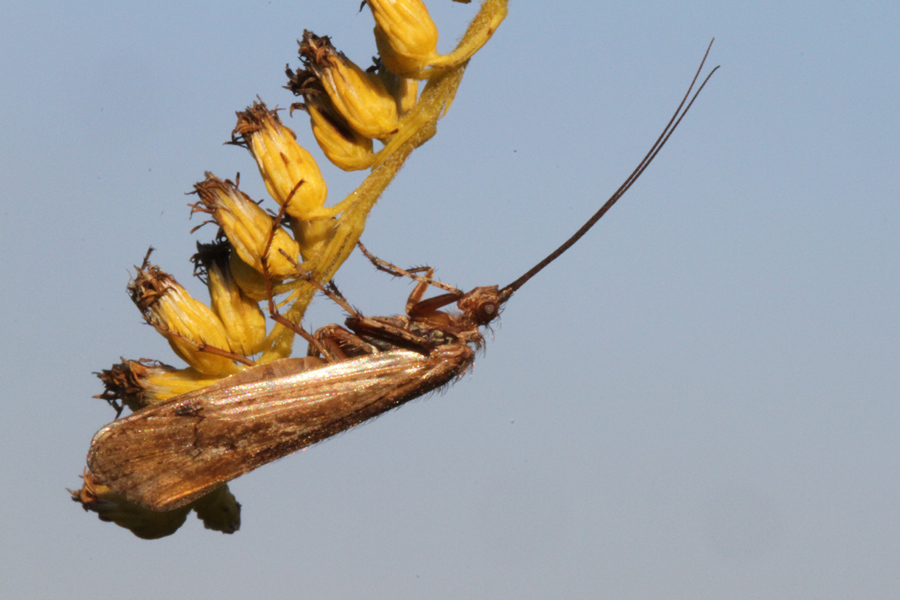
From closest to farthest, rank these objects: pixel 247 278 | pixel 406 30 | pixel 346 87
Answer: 1. pixel 406 30
2. pixel 346 87
3. pixel 247 278

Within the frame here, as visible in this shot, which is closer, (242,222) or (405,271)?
(242,222)

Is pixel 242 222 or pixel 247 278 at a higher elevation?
pixel 242 222

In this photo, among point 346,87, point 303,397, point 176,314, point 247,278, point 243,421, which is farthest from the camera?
point 303,397

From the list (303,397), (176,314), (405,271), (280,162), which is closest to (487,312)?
(405,271)

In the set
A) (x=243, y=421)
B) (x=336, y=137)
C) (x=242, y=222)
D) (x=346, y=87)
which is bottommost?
(x=243, y=421)

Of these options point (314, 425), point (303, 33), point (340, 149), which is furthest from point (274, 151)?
point (314, 425)

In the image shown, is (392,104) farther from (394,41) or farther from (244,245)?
(244,245)

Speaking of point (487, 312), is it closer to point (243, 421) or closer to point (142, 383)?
point (243, 421)
